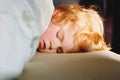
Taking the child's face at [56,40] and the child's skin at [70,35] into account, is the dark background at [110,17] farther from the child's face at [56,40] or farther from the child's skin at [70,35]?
the child's face at [56,40]

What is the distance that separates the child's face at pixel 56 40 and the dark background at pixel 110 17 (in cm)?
28

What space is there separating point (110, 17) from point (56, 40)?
369 mm

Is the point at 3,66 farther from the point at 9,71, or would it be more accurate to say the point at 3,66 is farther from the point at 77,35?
the point at 77,35

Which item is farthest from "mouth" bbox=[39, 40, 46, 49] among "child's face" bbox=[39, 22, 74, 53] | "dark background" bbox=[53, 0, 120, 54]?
"dark background" bbox=[53, 0, 120, 54]

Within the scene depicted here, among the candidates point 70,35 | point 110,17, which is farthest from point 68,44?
point 110,17

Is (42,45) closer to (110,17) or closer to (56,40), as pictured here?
(56,40)

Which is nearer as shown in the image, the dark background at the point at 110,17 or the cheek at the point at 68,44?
the cheek at the point at 68,44

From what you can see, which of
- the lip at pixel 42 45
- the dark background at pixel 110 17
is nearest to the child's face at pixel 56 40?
the lip at pixel 42 45

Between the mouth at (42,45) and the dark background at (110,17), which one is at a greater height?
the dark background at (110,17)

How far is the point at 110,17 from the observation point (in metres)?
1.29

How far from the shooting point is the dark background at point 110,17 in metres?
1.22

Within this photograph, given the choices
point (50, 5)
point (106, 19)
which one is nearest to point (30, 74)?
point (50, 5)

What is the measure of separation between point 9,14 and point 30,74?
6.1 inches

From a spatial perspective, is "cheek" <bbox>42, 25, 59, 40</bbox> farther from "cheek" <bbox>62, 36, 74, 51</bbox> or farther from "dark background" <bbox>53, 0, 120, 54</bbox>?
"dark background" <bbox>53, 0, 120, 54</bbox>
